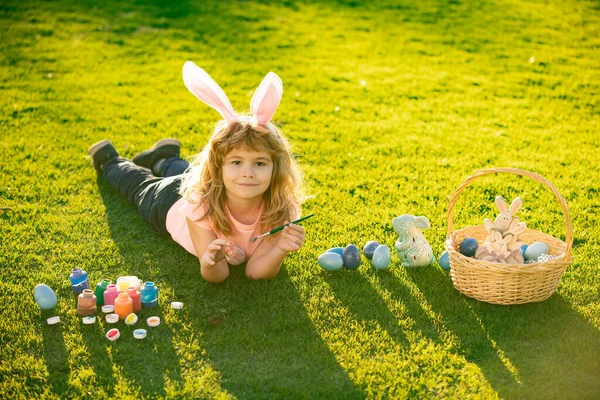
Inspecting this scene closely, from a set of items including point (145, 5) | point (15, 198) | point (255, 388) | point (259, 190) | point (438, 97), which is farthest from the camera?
point (145, 5)

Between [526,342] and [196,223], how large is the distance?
1.69 m

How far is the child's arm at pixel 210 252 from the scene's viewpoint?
3.24 m

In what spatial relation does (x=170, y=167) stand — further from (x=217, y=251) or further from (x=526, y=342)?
(x=526, y=342)

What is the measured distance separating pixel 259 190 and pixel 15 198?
1.93 meters

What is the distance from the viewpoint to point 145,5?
9.22m

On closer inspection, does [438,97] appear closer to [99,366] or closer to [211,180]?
[211,180]

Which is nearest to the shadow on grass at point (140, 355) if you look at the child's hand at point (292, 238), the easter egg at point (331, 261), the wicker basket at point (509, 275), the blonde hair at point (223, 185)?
the blonde hair at point (223, 185)

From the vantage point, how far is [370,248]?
3.70 m

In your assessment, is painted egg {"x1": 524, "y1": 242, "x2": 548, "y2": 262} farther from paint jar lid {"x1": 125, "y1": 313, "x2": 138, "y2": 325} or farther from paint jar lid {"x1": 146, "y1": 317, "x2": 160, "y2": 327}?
paint jar lid {"x1": 125, "y1": 313, "x2": 138, "y2": 325}

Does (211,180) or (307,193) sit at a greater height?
(211,180)

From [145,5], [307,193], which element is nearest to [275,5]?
[145,5]

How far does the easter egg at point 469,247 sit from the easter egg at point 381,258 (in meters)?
0.40

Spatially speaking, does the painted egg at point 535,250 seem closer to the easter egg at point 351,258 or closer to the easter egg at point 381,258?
the easter egg at point 381,258

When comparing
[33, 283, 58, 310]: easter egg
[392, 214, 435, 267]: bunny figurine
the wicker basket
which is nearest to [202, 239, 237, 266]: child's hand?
[33, 283, 58, 310]: easter egg
